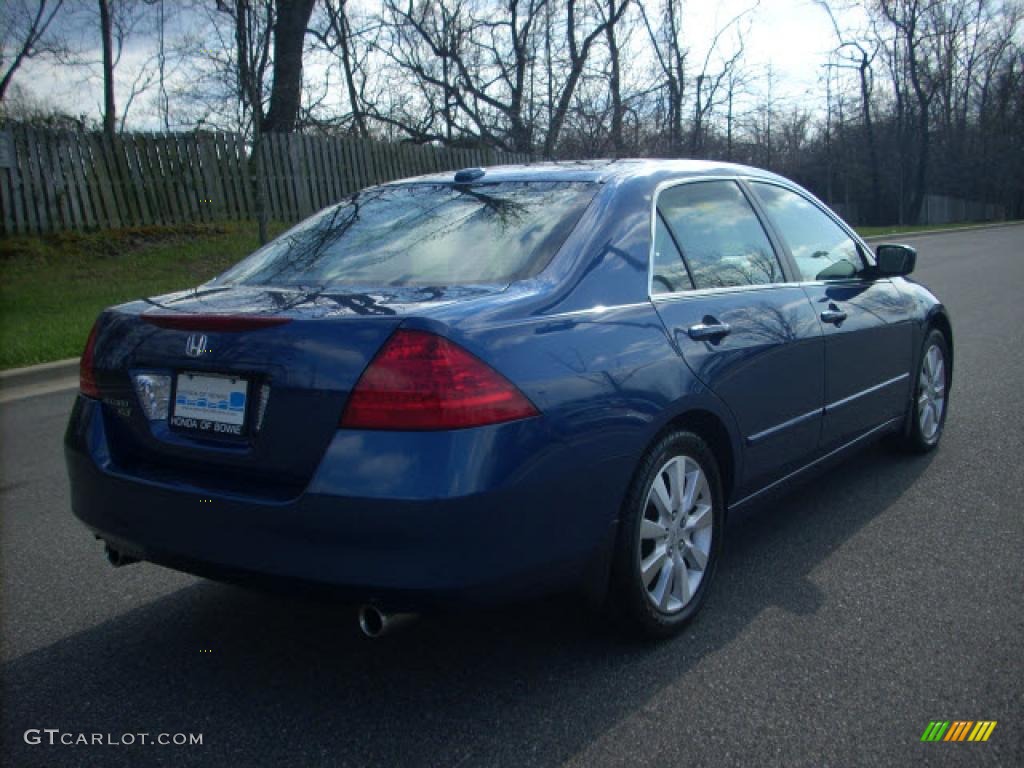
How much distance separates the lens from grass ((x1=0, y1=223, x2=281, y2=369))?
10.2 m

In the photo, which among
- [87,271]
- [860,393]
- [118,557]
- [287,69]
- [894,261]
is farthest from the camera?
[287,69]

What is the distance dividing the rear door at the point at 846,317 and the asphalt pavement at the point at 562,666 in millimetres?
530

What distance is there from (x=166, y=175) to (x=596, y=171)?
46.3 ft

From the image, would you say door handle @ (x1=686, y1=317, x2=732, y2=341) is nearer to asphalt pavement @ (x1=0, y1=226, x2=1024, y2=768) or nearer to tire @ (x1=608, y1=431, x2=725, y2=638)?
tire @ (x1=608, y1=431, x2=725, y2=638)

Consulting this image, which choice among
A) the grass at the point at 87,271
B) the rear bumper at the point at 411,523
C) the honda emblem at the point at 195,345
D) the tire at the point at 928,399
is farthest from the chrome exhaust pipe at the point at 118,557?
the grass at the point at 87,271

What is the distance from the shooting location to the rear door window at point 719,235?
3461mm

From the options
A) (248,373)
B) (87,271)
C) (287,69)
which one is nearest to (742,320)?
(248,373)

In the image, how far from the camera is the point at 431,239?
10.5ft

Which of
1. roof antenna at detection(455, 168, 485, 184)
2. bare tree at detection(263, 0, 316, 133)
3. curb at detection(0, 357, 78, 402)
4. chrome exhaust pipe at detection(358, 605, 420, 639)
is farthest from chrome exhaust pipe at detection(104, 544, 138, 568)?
bare tree at detection(263, 0, 316, 133)

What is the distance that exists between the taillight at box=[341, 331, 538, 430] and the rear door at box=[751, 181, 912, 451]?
2.09 meters

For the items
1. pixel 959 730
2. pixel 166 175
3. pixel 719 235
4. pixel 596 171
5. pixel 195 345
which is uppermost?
pixel 166 175

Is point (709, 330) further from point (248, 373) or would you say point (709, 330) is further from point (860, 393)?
point (248, 373)

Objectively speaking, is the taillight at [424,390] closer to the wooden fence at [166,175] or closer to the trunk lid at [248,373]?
the trunk lid at [248,373]

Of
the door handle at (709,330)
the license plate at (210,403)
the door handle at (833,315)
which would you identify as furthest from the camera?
the door handle at (833,315)
